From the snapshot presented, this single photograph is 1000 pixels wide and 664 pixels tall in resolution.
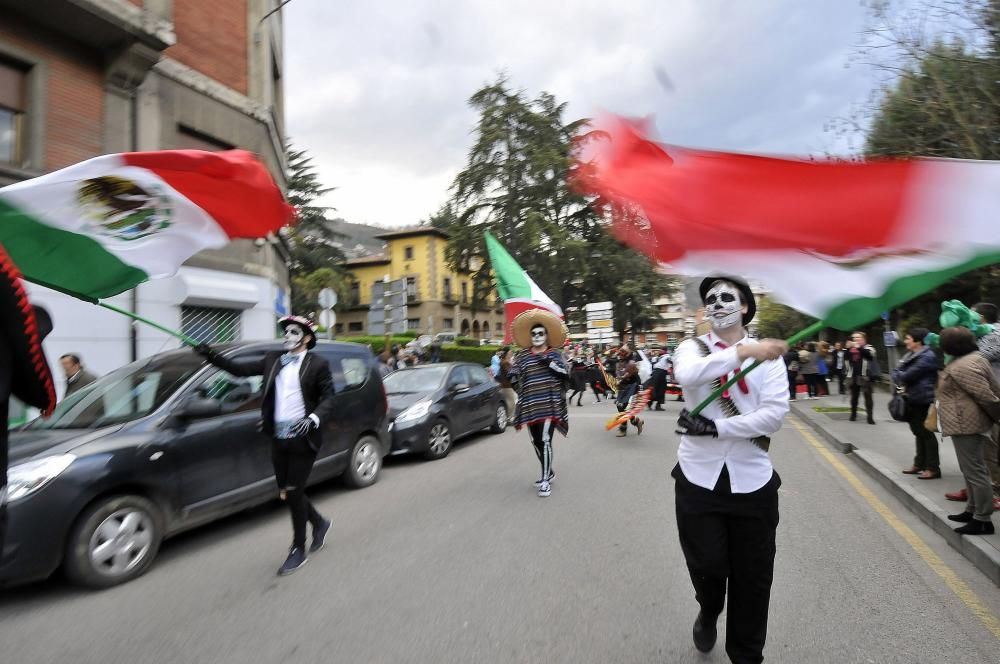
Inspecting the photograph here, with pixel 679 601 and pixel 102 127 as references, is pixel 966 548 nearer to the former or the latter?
pixel 679 601

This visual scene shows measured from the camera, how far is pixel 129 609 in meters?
3.81

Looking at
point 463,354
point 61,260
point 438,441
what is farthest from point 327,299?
point 463,354

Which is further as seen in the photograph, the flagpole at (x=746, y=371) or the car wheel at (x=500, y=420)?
the car wheel at (x=500, y=420)

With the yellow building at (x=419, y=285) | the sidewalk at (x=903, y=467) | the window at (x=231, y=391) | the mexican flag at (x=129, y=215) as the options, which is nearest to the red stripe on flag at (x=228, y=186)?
the mexican flag at (x=129, y=215)

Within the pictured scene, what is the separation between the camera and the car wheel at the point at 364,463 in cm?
687

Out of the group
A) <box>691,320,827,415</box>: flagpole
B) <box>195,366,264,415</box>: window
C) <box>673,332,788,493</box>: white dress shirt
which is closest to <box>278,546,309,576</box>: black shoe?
<box>195,366,264,415</box>: window

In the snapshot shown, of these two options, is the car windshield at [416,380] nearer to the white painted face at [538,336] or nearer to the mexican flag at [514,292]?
the mexican flag at [514,292]

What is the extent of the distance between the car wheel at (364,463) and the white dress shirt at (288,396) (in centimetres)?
260

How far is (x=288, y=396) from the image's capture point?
437 centimetres

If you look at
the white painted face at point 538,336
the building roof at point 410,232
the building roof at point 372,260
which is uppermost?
the building roof at point 410,232

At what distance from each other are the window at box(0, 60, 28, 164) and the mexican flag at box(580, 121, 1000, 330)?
11083 mm

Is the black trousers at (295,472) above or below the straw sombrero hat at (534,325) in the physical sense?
below

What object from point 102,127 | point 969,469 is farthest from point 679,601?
point 102,127

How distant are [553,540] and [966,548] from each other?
3051 mm
